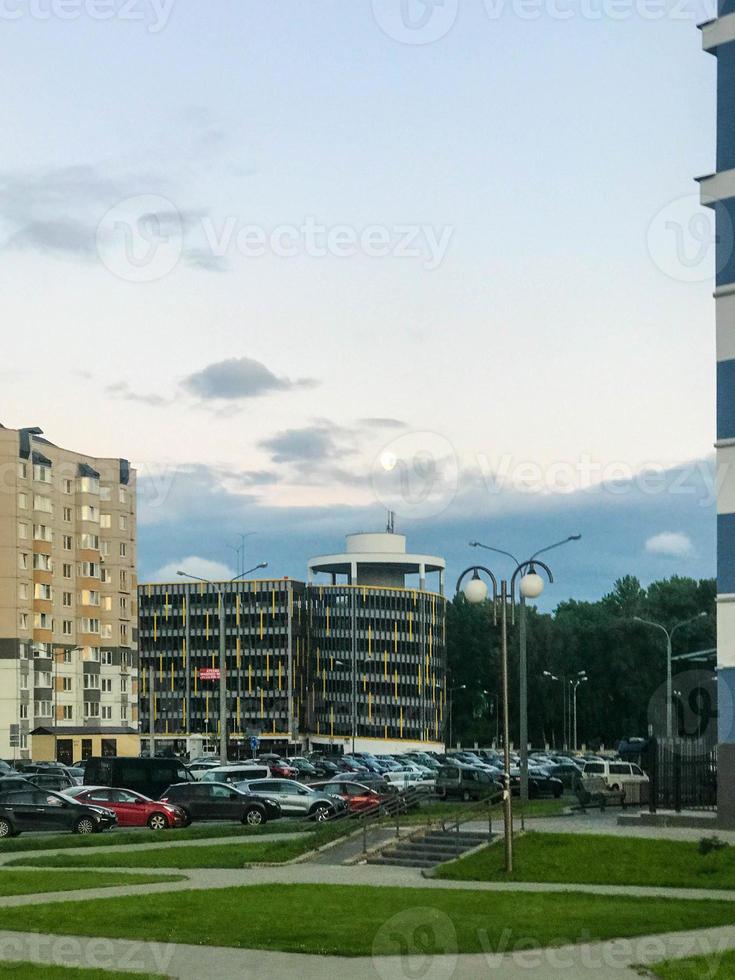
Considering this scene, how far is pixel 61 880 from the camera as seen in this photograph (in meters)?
31.8

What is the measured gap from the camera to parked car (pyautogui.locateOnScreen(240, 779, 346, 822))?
177ft

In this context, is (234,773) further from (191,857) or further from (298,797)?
(191,857)

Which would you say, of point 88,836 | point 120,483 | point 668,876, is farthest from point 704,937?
point 120,483

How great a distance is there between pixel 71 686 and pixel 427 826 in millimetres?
90024

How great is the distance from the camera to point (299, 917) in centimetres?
2494

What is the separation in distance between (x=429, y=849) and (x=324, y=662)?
468 feet

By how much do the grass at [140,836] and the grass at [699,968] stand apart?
24.5 metres

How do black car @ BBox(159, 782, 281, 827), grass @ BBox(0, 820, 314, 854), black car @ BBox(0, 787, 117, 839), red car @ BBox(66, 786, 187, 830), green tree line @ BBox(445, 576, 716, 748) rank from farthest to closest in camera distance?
green tree line @ BBox(445, 576, 716, 748), black car @ BBox(159, 782, 281, 827), red car @ BBox(66, 786, 187, 830), black car @ BBox(0, 787, 117, 839), grass @ BBox(0, 820, 314, 854)

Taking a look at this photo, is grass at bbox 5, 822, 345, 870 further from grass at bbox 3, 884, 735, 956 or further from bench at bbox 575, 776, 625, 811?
bench at bbox 575, 776, 625, 811

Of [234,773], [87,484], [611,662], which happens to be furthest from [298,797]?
[611,662]

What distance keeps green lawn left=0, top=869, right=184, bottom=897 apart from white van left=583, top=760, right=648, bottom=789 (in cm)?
4300

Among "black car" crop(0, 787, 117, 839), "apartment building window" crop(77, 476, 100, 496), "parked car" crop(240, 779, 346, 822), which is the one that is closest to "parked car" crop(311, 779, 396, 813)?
"parked car" crop(240, 779, 346, 822)

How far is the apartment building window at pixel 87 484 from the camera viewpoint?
415ft

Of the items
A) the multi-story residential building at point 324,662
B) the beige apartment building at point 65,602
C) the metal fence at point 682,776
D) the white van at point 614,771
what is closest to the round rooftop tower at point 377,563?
the multi-story residential building at point 324,662
